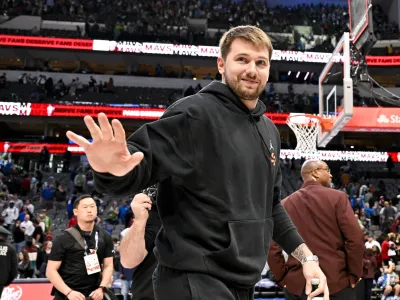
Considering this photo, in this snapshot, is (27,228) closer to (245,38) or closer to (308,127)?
(308,127)

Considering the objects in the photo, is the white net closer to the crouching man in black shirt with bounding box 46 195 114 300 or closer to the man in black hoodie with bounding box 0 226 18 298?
the man in black hoodie with bounding box 0 226 18 298

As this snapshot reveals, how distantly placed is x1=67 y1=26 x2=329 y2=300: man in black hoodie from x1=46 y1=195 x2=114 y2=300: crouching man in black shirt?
295 cm

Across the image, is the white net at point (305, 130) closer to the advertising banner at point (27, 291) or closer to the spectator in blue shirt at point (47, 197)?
the advertising banner at point (27, 291)

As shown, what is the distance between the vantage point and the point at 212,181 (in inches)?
83.4

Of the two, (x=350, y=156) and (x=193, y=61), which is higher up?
(x=193, y=61)

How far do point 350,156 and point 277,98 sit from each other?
595cm

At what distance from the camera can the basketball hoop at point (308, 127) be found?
10773mm

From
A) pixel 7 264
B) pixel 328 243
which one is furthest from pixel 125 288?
pixel 328 243

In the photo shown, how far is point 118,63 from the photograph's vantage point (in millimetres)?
33688

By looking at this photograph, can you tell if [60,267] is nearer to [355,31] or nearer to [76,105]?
[355,31]

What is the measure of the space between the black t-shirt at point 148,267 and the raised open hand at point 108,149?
1.82 metres


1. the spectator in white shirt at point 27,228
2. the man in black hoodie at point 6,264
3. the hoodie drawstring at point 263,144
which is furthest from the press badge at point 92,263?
the spectator in white shirt at point 27,228

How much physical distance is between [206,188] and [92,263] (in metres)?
3.25

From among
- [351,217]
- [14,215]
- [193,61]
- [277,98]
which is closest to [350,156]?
[277,98]
